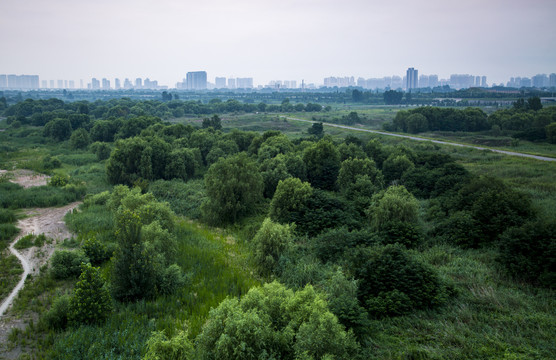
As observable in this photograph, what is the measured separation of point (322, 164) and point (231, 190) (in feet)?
44.8

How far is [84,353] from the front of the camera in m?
13.5

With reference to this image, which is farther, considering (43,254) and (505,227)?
(43,254)

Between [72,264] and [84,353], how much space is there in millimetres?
8624

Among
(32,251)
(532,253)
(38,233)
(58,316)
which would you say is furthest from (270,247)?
(38,233)

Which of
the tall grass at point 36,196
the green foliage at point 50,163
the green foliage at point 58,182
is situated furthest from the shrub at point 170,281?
the green foliage at point 50,163

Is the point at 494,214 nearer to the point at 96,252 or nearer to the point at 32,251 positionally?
the point at 96,252

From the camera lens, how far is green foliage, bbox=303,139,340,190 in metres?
38.8

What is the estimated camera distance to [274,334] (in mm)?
12086

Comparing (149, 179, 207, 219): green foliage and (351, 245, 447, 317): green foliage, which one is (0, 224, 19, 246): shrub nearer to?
(149, 179, 207, 219): green foliage

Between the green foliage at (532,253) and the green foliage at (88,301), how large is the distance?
19681 millimetres

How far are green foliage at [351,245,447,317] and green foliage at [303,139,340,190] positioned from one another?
21.7 meters

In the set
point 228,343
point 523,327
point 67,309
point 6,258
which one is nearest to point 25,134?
point 6,258

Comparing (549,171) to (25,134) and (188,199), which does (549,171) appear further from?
(25,134)

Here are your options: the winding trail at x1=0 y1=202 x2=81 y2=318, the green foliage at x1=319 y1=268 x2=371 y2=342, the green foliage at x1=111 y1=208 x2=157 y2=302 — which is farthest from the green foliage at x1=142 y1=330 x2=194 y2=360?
the winding trail at x1=0 y1=202 x2=81 y2=318
